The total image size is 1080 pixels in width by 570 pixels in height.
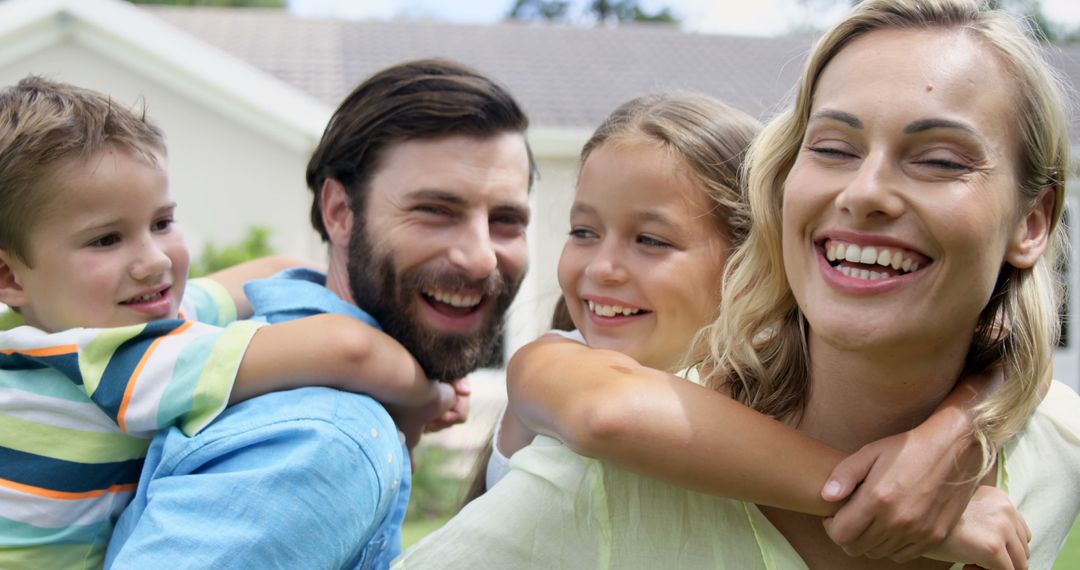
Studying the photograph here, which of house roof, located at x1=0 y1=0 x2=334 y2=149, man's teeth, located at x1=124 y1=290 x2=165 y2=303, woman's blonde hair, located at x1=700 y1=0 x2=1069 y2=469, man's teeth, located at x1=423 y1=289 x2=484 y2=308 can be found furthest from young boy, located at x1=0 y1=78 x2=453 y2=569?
house roof, located at x1=0 y1=0 x2=334 y2=149

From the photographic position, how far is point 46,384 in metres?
2.77

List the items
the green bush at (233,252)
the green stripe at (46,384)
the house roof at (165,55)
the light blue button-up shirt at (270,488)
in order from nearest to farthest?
the light blue button-up shirt at (270,488) → the green stripe at (46,384) → the green bush at (233,252) → the house roof at (165,55)

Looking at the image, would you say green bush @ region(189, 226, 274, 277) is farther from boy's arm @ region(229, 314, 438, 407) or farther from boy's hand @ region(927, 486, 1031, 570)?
boy's hand @ region(927, 486, 1031, 570)

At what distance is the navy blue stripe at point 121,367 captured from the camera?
8.70 ft

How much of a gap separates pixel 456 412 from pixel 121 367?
1436mm

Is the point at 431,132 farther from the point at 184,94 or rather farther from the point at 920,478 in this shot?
the point at 184,94

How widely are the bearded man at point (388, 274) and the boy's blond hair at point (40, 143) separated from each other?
665 millimetres

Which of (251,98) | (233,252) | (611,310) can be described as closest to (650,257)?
(611,310)

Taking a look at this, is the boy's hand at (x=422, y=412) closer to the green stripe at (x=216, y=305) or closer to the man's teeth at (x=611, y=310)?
the man's teeth at (x=611, y=310)

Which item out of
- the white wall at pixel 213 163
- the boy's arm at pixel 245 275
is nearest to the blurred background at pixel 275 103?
the white wall at pixel 213 163

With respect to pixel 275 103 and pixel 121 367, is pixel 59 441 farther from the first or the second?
pixel 275 103

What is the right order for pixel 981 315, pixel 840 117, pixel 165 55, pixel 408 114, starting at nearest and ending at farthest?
pixel 840 117 → pixel 981 315 → pixel 408 114 → pixel 165 55

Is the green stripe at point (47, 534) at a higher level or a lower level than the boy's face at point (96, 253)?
lower

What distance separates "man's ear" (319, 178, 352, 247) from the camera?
376 cm
